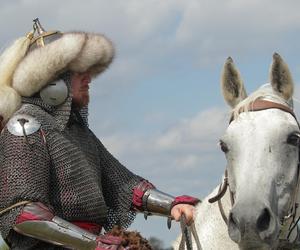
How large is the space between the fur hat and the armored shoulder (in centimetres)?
28

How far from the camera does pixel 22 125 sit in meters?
6.74

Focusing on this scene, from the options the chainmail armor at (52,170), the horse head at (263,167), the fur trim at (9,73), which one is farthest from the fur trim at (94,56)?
the horse head at (263,167)

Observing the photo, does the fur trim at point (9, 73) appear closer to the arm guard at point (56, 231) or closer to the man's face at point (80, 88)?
the man's face at point (80, 88)

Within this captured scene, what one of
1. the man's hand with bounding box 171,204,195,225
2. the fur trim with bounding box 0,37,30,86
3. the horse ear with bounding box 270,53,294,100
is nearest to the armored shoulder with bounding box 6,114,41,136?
the fur trim with bounding box 0,37,30,86

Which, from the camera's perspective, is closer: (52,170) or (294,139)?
(294,139)

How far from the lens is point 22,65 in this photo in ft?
23.7

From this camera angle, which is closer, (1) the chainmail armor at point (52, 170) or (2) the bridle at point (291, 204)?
(2) the bridle at point (291, 204)

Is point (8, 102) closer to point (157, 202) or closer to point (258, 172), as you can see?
point (157, 202)

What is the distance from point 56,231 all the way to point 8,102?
130 cm

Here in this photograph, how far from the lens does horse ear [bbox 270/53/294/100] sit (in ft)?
20.6

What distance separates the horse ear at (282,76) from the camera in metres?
6.28

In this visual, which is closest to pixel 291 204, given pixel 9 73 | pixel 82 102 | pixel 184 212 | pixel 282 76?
pixel 282 76

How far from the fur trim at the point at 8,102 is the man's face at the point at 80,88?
51 centimetres

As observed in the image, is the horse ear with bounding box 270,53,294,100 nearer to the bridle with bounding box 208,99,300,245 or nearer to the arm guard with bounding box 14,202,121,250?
the bridle with bounding box 208,99,300,245
